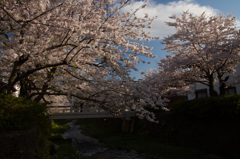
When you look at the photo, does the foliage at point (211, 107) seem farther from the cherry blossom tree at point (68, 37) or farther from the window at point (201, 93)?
the window at point (201, 93)

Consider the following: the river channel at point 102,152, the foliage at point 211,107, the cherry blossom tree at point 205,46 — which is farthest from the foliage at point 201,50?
the river channel at point 102,152

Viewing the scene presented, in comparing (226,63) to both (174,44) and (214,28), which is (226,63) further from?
(174,44)

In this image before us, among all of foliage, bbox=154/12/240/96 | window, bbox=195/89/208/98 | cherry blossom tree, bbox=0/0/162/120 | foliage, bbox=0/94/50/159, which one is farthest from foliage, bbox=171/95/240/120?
foliage, bbox=0/94/50/159

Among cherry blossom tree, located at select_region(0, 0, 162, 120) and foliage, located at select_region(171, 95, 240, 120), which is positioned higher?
cherry blossom tree, located at select_region(0, 0, 162, 120)

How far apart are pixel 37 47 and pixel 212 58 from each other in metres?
13.3

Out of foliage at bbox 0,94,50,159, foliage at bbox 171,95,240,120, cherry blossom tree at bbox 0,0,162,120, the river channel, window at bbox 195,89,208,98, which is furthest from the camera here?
window at bbox 195,89,208,98

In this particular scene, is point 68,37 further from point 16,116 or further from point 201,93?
point 201,93

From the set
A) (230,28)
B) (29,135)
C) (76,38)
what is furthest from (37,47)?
(230,28)

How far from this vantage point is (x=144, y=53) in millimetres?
8680

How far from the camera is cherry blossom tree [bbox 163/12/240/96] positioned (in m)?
16.2

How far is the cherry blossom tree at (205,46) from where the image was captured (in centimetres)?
1625

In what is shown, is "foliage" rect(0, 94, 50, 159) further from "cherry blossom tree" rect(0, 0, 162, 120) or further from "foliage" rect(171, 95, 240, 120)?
"foliage" rect(171, 95, 240, 120)

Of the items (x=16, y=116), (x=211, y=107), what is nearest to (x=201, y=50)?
(x=211, y=107)

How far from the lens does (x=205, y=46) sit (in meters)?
17.1
